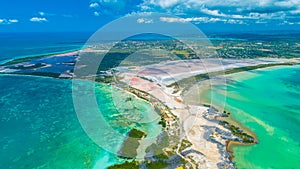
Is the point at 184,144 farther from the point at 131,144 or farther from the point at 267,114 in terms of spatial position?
the point at 267,114

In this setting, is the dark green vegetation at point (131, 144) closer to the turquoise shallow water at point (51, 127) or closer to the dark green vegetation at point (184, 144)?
the turquoise shallow water at point (51, 127)

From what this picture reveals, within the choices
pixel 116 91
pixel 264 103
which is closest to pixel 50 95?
pixel 116 91

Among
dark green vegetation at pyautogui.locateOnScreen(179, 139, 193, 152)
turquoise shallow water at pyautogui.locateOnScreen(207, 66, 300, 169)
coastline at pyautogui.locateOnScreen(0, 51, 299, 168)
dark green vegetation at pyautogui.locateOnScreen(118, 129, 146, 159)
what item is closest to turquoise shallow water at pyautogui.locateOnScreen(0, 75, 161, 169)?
dark green vegetation at pyautogui.locateOnScreen(118, 129, 146, 159)

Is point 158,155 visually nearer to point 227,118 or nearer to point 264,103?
point 227,118

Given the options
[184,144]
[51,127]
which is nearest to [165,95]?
[184,144]

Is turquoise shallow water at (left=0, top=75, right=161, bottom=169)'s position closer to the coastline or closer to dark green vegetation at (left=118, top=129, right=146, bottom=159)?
dark green vegetation at (left=118, top=129, right=146, bottom=159)

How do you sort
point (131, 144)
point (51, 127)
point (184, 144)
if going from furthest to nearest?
point (51, 127) < point (131, 144) < point (184, 144)
